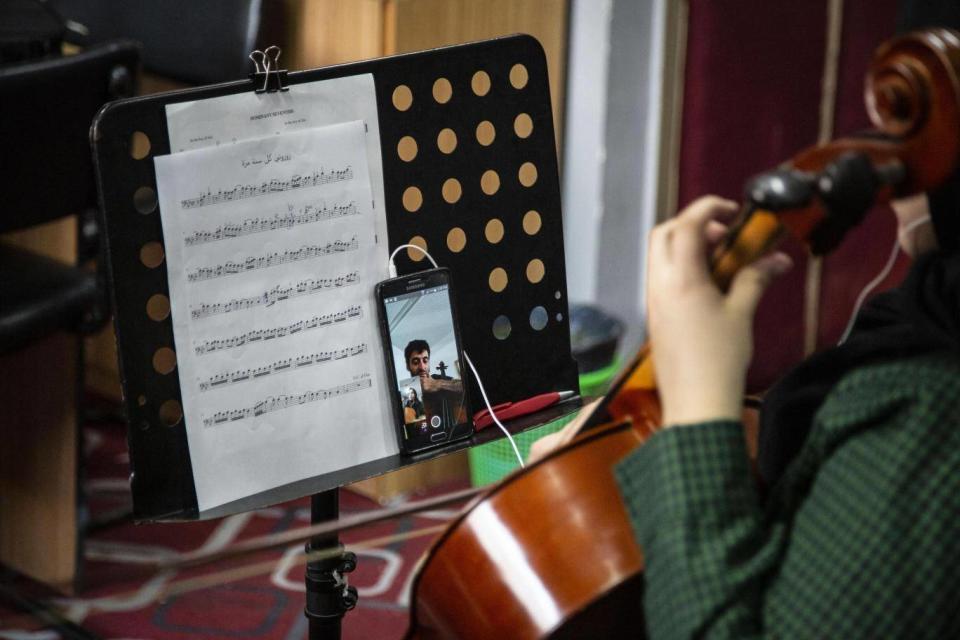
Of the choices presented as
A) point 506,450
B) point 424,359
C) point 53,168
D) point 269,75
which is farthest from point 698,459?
point 506,450

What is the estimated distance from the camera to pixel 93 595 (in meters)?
1.88

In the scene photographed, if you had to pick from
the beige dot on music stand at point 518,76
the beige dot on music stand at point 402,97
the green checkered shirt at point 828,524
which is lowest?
the green checkered shirt at point 828,524

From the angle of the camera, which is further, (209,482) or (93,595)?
(93,595)

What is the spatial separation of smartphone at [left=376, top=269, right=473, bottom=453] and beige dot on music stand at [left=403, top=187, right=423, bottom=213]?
0.06m

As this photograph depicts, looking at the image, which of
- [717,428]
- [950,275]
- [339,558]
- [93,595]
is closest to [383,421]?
[339,558]

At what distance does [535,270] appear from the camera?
115 cm

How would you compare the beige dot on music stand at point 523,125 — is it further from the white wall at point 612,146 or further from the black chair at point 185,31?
the white wall at point 612,146

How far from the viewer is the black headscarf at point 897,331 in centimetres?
73

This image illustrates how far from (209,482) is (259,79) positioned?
34 cm

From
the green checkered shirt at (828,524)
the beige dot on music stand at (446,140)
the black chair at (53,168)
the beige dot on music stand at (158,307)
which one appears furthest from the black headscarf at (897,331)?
the black chair at (53,168)

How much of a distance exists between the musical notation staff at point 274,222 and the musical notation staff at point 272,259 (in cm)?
2

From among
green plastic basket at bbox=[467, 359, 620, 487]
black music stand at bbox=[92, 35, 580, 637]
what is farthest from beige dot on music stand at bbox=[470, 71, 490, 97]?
green plastic basket at bbox=[467, 359, 620, 487]

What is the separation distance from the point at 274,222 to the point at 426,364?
200mm

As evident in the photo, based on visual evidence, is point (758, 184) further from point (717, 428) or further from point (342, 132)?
point (342, 132)
